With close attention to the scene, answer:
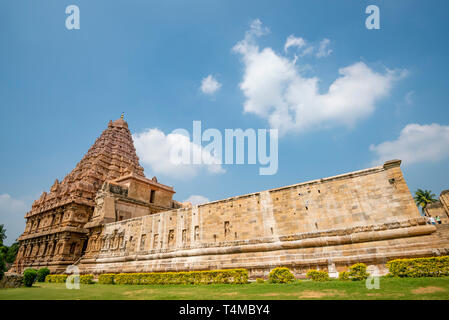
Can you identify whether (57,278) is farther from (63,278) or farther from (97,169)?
(97,169)

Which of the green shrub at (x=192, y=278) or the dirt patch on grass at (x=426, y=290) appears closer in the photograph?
the dirt patch on grass at (x=426, y=290)

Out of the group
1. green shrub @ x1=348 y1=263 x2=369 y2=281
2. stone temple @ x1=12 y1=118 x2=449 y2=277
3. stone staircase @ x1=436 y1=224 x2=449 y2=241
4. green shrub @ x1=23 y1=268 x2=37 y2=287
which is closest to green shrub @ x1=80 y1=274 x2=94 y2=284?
stone temple @ x1=12 y1=118 x2=449 y2=277

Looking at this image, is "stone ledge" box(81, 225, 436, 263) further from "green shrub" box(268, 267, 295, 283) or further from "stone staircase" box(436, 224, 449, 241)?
"green shrub" box(268, 267, 295, 283)

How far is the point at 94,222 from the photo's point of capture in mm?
23078

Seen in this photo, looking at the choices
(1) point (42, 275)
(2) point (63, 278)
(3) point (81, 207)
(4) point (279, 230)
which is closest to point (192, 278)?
(4) point (279, 230)

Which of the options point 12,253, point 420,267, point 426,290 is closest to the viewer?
point 426,290

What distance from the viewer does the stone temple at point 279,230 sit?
9969 mm

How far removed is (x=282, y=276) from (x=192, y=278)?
16.5ft

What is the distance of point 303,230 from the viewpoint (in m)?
12.0

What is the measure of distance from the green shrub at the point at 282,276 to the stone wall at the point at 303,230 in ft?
3.30

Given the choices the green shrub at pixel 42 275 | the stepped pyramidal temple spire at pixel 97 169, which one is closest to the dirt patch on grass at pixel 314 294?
the green shrub at pixel 42 275

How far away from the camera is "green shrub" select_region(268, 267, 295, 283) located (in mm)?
10000

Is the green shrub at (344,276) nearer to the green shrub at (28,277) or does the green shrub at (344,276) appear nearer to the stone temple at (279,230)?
the stone temple at (279,230)
